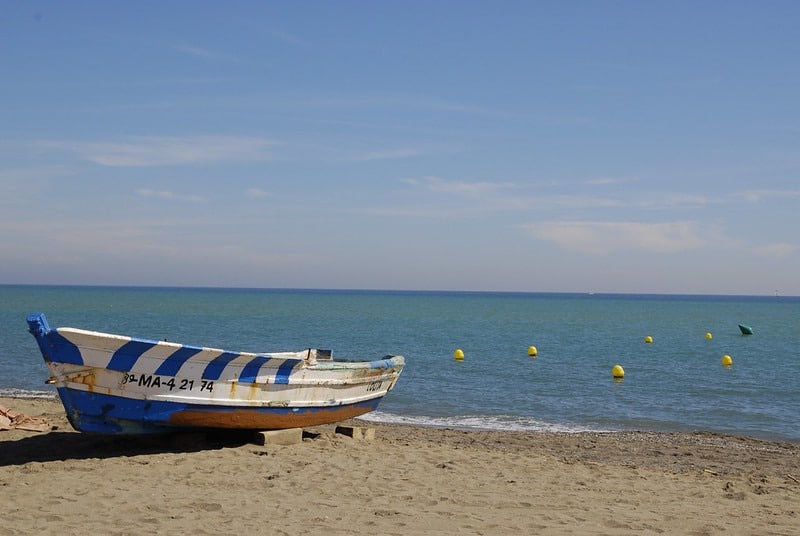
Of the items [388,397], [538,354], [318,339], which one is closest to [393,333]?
[318,339]

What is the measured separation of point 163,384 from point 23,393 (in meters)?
12.0

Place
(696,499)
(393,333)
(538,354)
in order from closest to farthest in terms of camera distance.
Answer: (696,499)
(538,354)
(393,333)

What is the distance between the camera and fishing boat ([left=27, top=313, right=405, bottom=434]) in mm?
9805

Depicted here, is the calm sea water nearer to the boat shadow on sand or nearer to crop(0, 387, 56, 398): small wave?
crop(0, 387, 56, 398): small wave

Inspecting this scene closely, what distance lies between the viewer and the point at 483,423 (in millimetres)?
17422

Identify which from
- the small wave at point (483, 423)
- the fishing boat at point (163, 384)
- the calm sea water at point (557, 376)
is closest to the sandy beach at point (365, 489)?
the fishing boat at point (163, 384)

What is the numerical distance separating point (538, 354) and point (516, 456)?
25578 mm

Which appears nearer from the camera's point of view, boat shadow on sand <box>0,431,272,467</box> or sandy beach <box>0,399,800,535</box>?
sandy beach <box>0,399,800,535</box>

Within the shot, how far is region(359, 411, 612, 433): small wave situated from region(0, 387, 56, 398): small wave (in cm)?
801

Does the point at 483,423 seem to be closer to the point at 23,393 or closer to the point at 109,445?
the point at 109,445

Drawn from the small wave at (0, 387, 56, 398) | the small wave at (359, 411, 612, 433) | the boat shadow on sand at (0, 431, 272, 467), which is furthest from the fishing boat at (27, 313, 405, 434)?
the small wave at (0, 387, 56, 398)

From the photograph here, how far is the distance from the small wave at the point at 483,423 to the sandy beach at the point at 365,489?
3.63 metres

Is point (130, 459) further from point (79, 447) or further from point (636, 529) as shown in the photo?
point (636, 529)

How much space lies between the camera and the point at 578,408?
20.2 meters
